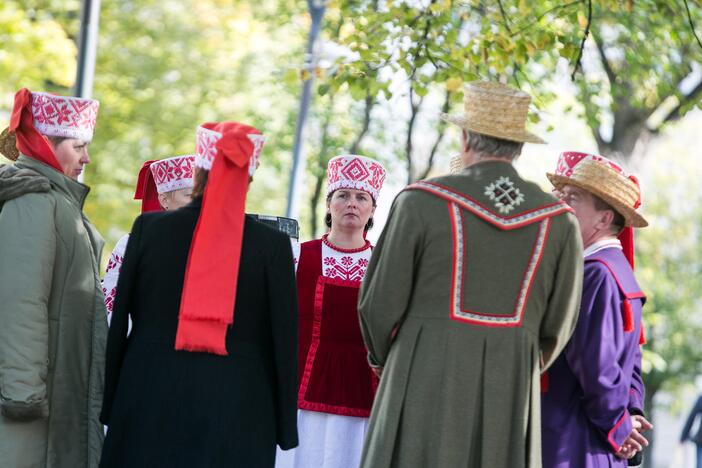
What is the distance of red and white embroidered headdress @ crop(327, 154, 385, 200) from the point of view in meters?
6.18

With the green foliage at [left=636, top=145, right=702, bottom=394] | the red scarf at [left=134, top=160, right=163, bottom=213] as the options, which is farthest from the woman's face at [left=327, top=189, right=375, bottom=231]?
the green foliage at [left=636, top=145, right=702, bottom=394]

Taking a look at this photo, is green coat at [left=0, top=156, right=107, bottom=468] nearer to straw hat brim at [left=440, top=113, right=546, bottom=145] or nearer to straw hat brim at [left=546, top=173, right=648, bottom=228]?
straw hat brim at [left=440, top=113, right=546, bottom=145]

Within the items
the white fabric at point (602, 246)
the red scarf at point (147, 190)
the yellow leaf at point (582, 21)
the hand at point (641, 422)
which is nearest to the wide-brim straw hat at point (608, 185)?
the white fabric at point (602, 246)

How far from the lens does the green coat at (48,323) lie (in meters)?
4.64

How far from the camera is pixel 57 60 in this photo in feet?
49.0

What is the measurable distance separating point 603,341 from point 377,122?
11359mm

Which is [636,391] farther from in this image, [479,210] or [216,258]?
[216,258]

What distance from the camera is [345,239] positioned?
6074 millimetres

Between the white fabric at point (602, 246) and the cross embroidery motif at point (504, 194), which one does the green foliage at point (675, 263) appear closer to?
the white fabric at point (602, 246)

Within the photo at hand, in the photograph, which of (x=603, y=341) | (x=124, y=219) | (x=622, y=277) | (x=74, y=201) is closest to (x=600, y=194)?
(x=622, y=277)

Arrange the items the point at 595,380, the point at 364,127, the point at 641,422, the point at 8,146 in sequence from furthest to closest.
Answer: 1. the point at 364,127
2. the point at 8,146
3. the point at 641,422
4. the point at 595,380

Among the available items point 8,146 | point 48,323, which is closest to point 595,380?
point 48,323

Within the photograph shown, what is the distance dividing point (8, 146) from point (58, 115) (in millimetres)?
595

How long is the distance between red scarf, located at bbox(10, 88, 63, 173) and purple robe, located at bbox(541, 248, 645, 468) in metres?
2.44
